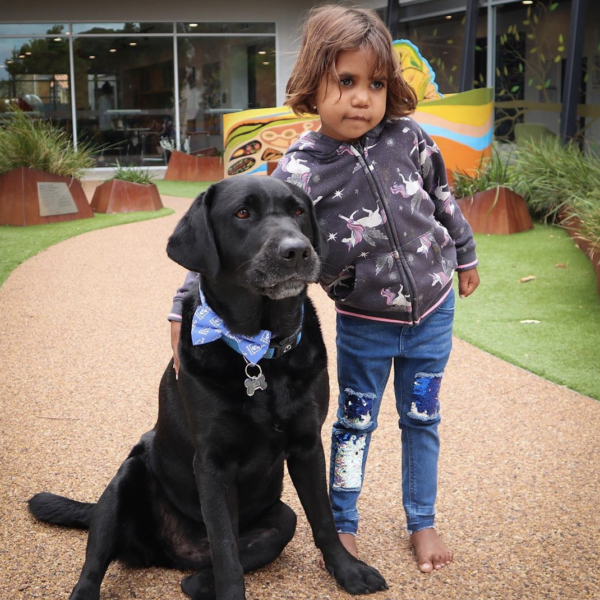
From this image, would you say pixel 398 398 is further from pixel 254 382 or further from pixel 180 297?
pixel 180 297

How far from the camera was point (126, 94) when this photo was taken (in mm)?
20531

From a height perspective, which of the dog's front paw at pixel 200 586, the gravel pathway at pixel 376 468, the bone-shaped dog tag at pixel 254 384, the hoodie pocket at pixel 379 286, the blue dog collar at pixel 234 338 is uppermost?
the hoodie pocket at pixel 379 286

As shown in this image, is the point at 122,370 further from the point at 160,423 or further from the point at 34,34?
the point at 34,34

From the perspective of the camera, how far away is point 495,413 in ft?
14.8

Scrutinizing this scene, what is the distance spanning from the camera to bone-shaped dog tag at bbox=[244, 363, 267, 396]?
7.91 feet

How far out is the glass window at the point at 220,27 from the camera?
20.4 meters

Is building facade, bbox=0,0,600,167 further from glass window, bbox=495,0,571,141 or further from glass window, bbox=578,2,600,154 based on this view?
glass window, bbox=578,2,600,154

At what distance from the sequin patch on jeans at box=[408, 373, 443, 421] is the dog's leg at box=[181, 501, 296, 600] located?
0.61 meters

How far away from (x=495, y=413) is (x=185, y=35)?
59.2ft

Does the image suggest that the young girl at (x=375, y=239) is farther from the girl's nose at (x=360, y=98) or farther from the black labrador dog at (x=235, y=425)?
the black labrador dog at (x=235, y=425)

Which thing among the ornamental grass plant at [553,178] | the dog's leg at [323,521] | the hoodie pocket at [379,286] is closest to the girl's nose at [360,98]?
the hoodie pocket at [379,286]

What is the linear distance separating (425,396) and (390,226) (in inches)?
26.5

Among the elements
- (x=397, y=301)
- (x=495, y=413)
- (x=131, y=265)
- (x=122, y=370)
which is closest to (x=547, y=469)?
(x=495, y=413)

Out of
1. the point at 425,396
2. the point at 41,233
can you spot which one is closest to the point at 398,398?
the point at 425,396
